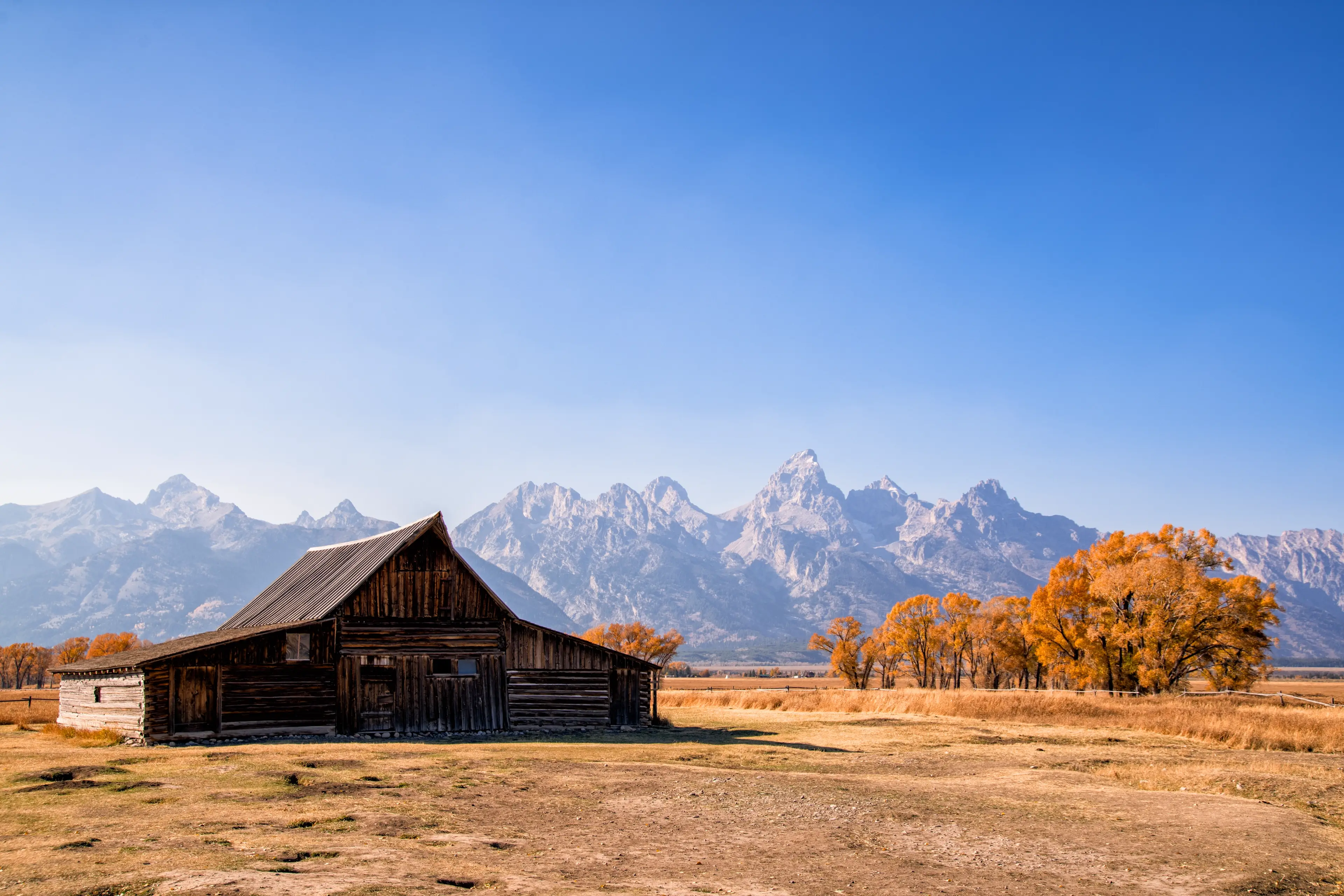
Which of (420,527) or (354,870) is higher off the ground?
(420,527)

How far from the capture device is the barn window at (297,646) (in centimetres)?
3322

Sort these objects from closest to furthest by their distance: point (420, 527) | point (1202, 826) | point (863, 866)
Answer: point (863, 866) < point (1202, 826) < point (420, 527)

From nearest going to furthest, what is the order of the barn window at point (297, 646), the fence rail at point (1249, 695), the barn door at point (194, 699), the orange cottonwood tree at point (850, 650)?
the barn door at point (194, 699) → the barn window at point (297, 646) → the fence rail at point (1249, 695) → the orange cottonwood tree at point (850, 650)

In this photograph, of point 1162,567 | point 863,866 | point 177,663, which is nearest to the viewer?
point 863,866

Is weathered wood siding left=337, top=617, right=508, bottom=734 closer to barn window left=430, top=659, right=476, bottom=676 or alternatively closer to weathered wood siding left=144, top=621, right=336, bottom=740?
barn window left=430, top=659, right=476, bottom=676

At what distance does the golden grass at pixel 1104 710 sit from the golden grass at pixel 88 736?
33111mm

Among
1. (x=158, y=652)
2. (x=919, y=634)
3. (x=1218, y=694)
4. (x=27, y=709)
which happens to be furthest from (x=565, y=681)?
(x=919, y=634)

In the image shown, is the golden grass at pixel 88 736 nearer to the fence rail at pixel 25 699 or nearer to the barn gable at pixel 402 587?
the barn gable at pixel 402 587

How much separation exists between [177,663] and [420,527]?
9.11 meters

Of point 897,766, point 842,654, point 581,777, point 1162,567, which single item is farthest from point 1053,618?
point 581,777

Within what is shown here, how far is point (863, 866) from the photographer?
42.8 feet

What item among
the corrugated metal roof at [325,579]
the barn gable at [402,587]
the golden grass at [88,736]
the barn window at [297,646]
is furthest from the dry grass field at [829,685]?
the golden grass at [88,736]

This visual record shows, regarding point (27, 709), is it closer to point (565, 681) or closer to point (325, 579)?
point (325, 579)

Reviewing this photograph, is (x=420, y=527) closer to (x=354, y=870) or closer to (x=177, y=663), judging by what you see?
(x=177, y=663)
